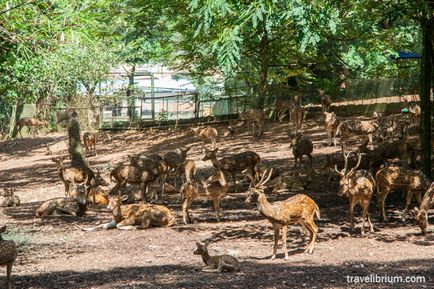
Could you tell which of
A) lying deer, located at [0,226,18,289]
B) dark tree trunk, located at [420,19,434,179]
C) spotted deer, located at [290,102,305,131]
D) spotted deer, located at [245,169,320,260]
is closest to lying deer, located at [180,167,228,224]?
spotted deer, located at [245,169,320,260]

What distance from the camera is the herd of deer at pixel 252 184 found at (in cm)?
1067

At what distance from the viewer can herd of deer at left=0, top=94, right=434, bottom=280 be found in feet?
35.0

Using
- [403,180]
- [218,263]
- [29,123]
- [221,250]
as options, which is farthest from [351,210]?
[29,123]

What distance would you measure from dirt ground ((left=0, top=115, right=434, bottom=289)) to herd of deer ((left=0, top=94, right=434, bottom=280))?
286 millimetres

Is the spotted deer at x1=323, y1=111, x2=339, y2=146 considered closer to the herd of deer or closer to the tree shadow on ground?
the herd of deer

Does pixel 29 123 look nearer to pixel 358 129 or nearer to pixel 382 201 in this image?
pixel 358 129

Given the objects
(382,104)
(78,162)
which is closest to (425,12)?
(78,162)

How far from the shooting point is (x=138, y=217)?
13.5 meters

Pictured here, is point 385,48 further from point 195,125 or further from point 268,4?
point 268,4

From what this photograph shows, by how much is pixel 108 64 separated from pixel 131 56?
2818mm

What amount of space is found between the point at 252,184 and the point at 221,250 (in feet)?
17.4

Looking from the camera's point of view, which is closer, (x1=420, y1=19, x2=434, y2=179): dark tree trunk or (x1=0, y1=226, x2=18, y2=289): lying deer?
(x1=0, y1=226, x2=18, y2=289): lying deer

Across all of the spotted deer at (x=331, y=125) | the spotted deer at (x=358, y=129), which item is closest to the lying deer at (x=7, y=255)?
the spotted deer at (x=358, y=129)

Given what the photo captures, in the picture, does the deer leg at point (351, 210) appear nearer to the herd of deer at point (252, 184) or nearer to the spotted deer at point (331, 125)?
the herd of deer at point (252, 184)
